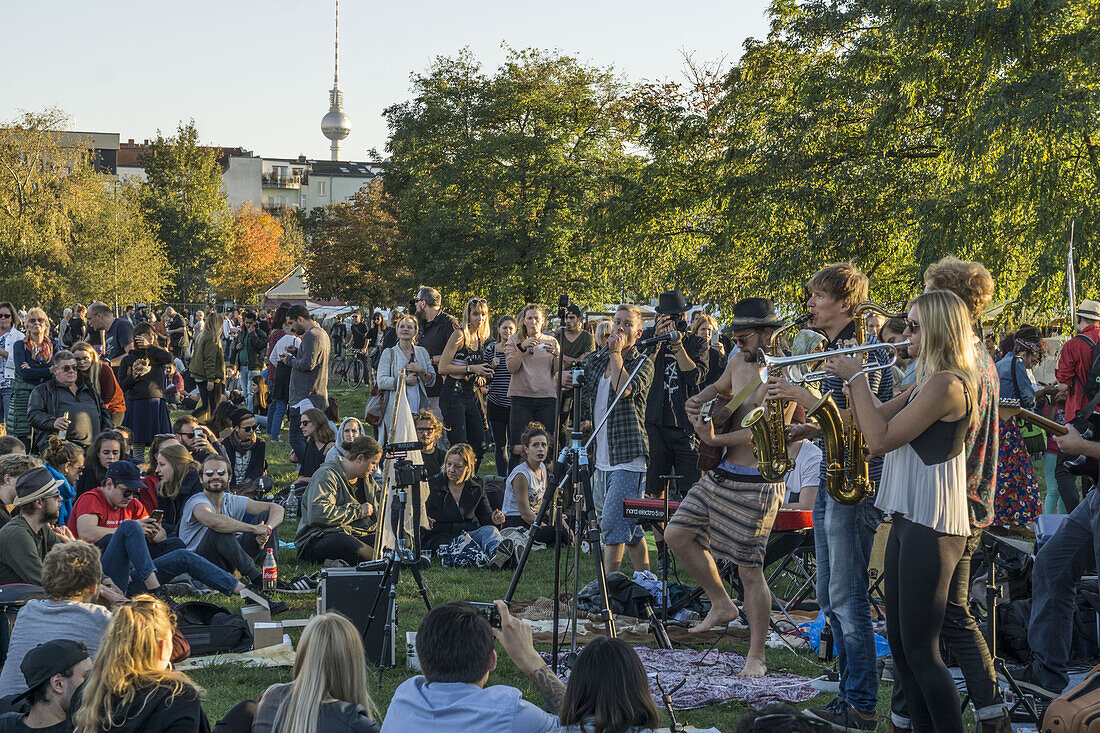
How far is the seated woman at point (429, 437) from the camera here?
961 cm

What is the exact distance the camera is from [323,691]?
349 cm

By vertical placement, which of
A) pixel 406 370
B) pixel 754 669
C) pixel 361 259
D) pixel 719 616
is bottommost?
pixel 754 669

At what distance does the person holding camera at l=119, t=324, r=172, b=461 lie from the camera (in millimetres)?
11898

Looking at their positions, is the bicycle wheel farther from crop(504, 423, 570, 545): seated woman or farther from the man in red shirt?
the man in red shirt

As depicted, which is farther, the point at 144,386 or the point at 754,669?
the point at 144,386

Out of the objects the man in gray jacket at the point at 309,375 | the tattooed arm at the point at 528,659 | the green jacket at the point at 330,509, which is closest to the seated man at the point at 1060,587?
the tattooed arm at the point at 528,659

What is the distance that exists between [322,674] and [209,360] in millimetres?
12144

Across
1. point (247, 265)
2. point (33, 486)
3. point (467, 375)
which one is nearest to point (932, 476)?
point (33, 486)

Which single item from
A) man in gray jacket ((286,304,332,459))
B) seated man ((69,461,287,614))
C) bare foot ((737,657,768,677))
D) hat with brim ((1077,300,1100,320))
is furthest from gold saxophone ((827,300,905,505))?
man in gray jacket ((286,304,332,459))

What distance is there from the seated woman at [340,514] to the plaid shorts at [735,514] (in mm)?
3466

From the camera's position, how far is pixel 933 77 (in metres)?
14.8

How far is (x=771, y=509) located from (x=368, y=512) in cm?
403

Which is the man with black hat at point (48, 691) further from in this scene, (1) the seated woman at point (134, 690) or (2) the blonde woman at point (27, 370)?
Result: (2) the blonde woman at point (27, 370)

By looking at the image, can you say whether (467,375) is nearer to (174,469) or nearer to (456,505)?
(456,505)
